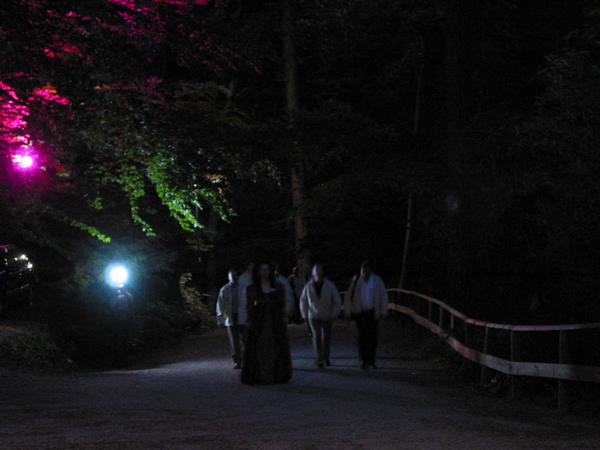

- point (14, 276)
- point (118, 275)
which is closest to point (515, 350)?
point (118, 275)

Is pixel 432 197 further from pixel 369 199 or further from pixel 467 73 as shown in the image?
pixel 369 199

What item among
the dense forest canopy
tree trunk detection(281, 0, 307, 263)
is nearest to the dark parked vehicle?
the dense forest canopy

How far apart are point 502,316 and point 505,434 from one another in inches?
390

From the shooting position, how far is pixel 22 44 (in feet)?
38.9

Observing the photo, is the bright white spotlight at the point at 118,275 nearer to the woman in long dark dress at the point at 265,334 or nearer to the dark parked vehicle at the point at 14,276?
the dark parked vehicle at the point at 14,276

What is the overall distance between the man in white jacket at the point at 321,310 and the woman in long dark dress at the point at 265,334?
7.72ft

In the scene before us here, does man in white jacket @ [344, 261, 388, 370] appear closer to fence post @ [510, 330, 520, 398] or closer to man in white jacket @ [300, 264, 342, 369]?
man in white jacket @ [300, 264, 342, 369]

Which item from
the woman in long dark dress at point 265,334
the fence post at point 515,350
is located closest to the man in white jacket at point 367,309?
the woman in long dark dress at point 265,334

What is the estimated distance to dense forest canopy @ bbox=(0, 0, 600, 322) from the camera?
13.8 metres

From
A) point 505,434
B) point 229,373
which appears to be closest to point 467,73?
point 229,373

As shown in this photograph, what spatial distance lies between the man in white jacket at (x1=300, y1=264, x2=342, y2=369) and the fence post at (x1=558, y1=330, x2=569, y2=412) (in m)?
5.52

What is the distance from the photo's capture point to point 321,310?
14484mm

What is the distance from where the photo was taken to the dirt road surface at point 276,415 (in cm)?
683

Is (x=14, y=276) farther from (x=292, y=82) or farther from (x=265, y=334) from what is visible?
(x=292, y=82)
